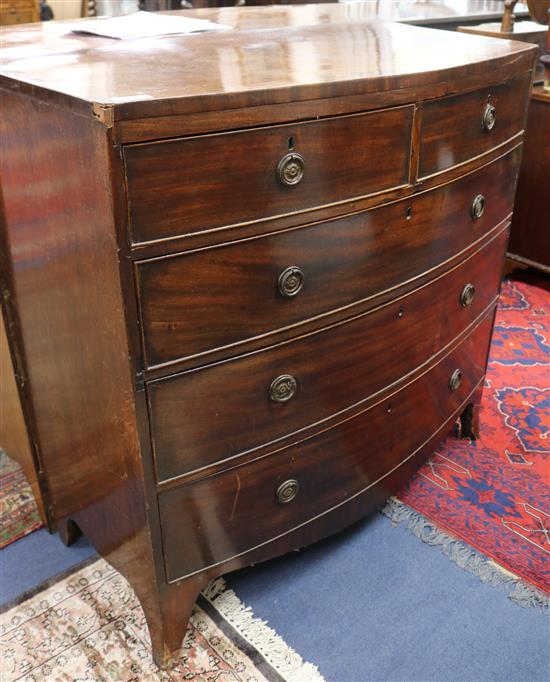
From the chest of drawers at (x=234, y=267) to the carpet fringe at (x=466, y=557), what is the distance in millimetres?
155

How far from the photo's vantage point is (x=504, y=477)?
192cm

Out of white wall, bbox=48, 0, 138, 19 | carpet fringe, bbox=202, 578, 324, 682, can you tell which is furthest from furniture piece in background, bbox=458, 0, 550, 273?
white wall, bbox=48, 0, 138, 19

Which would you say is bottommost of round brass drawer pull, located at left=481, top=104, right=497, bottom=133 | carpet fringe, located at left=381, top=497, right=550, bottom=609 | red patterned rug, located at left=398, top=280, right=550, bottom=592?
red patterned rug, located at left=398, top=280, right=550, bottom=592

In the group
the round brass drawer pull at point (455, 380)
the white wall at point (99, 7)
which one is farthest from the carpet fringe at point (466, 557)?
the white wall at point (99, 7)

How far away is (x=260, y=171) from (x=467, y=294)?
2.50 feet

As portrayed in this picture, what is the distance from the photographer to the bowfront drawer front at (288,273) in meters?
1.06

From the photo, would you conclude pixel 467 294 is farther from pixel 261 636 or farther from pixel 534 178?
pixel 534 178

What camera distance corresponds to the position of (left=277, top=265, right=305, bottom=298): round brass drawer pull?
45.9 inches

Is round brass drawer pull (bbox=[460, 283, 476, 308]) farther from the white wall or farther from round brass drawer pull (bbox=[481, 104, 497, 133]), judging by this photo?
the white wall

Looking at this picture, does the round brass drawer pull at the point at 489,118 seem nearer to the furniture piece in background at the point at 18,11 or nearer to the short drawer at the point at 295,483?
the short drawer at the point at 295,483

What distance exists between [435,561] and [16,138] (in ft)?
4.09

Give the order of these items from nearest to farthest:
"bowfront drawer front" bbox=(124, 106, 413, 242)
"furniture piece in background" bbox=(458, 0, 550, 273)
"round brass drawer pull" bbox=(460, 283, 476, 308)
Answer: "bowfront drawer front" bbox=(124, 106, 413, 242), "round brass drawer pull" bbox=(460, 283, 476, 308), "furniture piece in background" bbox=(458, 0, 550, 273)


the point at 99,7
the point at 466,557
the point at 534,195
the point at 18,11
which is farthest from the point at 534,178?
the point at 18,11

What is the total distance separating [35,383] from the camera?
1.47 m
